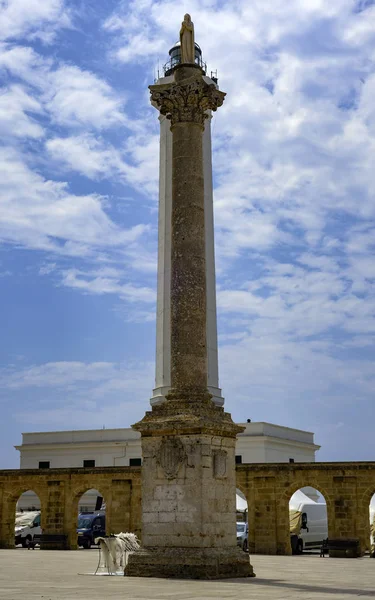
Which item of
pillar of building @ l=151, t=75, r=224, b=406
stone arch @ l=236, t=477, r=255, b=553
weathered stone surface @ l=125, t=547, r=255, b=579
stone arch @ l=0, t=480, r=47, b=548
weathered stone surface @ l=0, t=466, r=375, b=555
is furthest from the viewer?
pillar of building @ l=151, t=75, r=224, b=406

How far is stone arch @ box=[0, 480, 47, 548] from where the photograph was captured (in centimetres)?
3203

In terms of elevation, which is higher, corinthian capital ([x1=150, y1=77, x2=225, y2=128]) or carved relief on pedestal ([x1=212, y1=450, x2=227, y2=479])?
corinthian capital ([x1=150, y1=77, x2=225, y2=128])

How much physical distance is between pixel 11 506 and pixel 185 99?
2083 cm

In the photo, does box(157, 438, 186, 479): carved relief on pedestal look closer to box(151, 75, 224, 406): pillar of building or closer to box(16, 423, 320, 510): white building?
box(151, 75, 224, 406): pillar of building

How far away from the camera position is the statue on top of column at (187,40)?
17703 mm

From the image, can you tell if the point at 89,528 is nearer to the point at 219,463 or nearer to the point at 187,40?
the point at 219,463

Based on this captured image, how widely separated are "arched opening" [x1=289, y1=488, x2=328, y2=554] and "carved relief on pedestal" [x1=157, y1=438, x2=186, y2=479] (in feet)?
54.3

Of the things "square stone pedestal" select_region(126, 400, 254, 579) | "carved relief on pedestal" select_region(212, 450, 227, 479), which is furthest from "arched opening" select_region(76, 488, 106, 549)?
"carved relief on pedestal" select_region(212, 450, 227, 479)

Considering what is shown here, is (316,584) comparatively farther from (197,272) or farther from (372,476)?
(372,476)

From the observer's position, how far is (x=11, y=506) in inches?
1281

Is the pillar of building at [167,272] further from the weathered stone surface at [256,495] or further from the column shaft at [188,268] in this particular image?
the column shaft at [188,268]

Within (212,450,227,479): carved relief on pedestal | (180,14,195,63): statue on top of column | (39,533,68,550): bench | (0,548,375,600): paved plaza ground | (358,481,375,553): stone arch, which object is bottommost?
(0,548,375,600): paved plaza ground

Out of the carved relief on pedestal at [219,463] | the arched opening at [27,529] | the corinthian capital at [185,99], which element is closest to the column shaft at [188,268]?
the corinthian capital at [185,99]

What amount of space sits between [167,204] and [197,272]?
67.7ft
